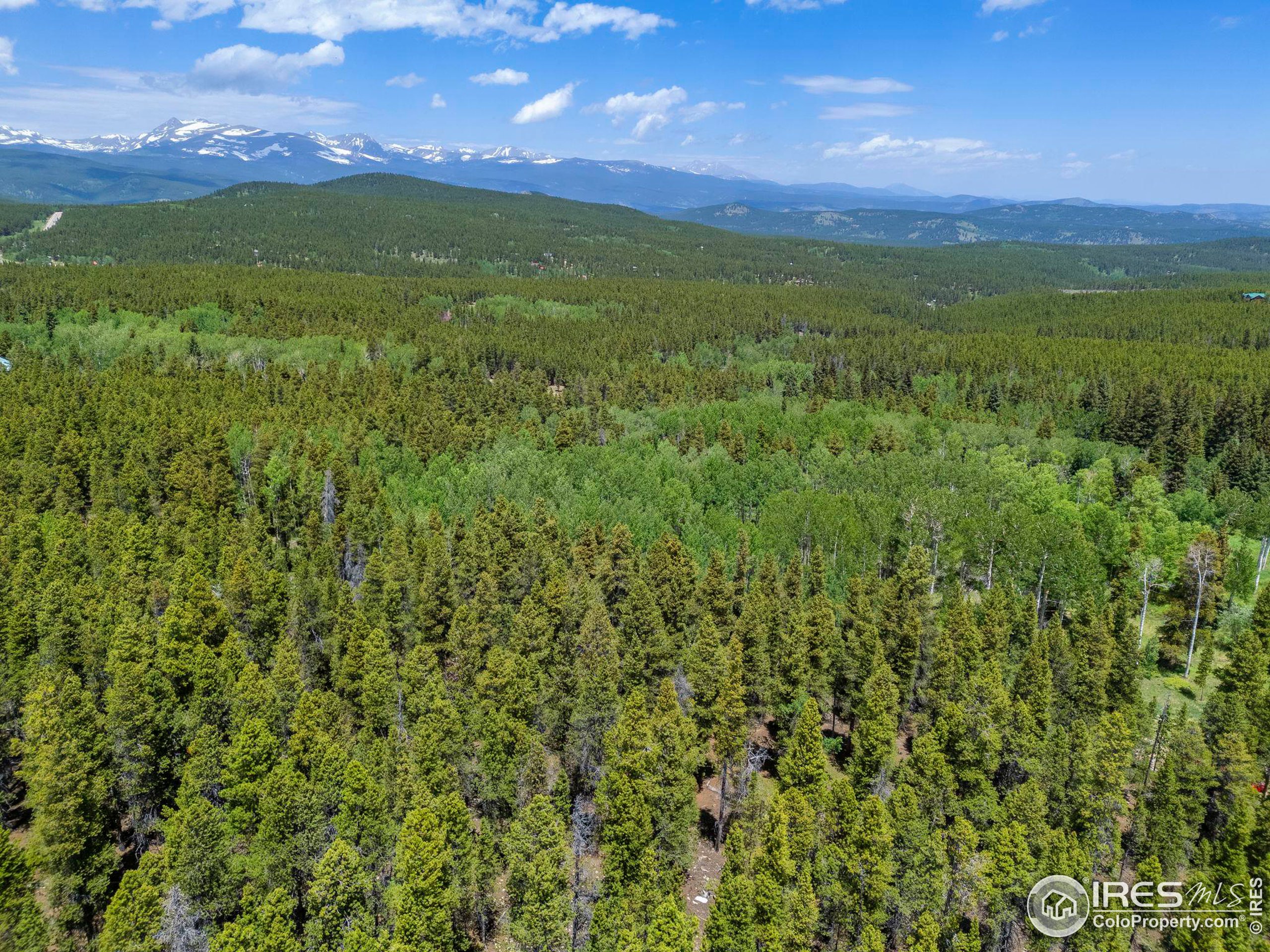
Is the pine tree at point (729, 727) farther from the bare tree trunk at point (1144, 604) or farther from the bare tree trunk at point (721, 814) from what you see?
the bare tree trunk at point (1144, 604)

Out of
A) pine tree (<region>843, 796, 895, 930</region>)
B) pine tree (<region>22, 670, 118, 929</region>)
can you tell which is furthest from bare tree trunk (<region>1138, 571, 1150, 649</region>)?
pine tree (<region>22, 670, 118, 929</region>)

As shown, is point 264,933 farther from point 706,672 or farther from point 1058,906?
point 1058,906

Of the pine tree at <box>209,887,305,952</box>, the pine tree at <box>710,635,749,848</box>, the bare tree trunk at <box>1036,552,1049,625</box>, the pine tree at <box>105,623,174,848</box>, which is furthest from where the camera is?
the bare tree trunk at <box>1036,552,1049,625</box>

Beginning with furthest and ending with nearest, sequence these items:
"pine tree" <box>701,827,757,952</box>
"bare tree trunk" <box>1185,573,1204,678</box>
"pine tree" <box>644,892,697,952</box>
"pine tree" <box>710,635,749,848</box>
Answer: "bare tree trunk" <box>1185,573,1204,678</box>
"pine tree" <box>710,635,749,848</box>
"pine tree" <box>701,827,757,952</box>
"pine tree" <box>644,892,697,952</box>

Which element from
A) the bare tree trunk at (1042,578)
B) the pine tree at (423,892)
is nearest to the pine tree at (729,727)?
the pine tree at (423,892)

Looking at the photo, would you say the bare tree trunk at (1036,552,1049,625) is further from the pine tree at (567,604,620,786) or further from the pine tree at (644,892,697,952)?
the pine tree at (644,892,697,952)

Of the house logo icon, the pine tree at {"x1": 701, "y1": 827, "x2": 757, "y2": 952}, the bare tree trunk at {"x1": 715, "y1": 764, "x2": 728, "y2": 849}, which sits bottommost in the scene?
the bare tree trunk at {"x1": 715, "y1": 764, "x2": 728, "y2": 849}
